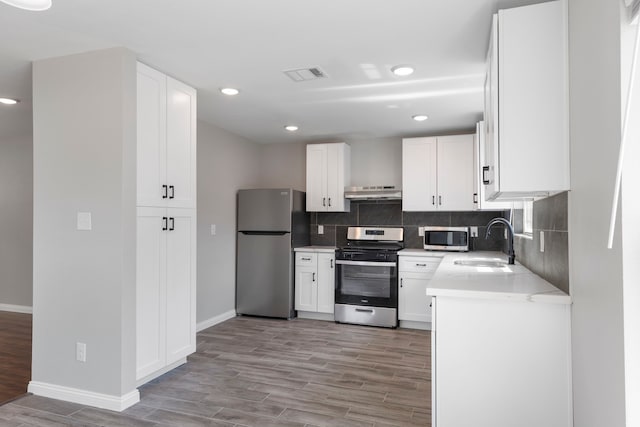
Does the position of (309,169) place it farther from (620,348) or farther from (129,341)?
(620,348)

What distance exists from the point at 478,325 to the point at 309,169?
3652mm

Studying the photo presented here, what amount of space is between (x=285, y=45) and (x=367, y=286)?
117 inches

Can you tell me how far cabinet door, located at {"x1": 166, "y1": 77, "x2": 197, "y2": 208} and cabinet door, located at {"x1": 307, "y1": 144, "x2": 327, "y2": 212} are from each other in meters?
2.11

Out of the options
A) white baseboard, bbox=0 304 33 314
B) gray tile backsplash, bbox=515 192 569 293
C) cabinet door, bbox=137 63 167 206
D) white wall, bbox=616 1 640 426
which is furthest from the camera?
white baseboard, bbox=0 304 33 314

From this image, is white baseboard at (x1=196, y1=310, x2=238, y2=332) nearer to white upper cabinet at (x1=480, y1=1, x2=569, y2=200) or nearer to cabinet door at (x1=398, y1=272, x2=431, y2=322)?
cabinet door at (x1=398, y1=272, x2=431, y2=322)

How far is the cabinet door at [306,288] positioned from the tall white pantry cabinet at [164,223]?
1.80 metres

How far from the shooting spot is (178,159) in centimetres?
317

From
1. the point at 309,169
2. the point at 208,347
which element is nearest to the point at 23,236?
the point at 208,347

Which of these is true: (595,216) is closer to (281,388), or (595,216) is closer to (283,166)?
(281,388)

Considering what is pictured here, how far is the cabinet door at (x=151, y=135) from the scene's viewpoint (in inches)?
109

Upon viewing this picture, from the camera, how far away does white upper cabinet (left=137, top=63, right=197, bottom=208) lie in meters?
2.80

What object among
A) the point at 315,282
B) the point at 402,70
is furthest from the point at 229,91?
the point at 315,282

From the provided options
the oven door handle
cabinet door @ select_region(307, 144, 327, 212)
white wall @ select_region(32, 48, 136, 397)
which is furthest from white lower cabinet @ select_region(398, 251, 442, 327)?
white wall @ select_region(32, 48, 136, 397)

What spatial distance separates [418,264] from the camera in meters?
4.55
